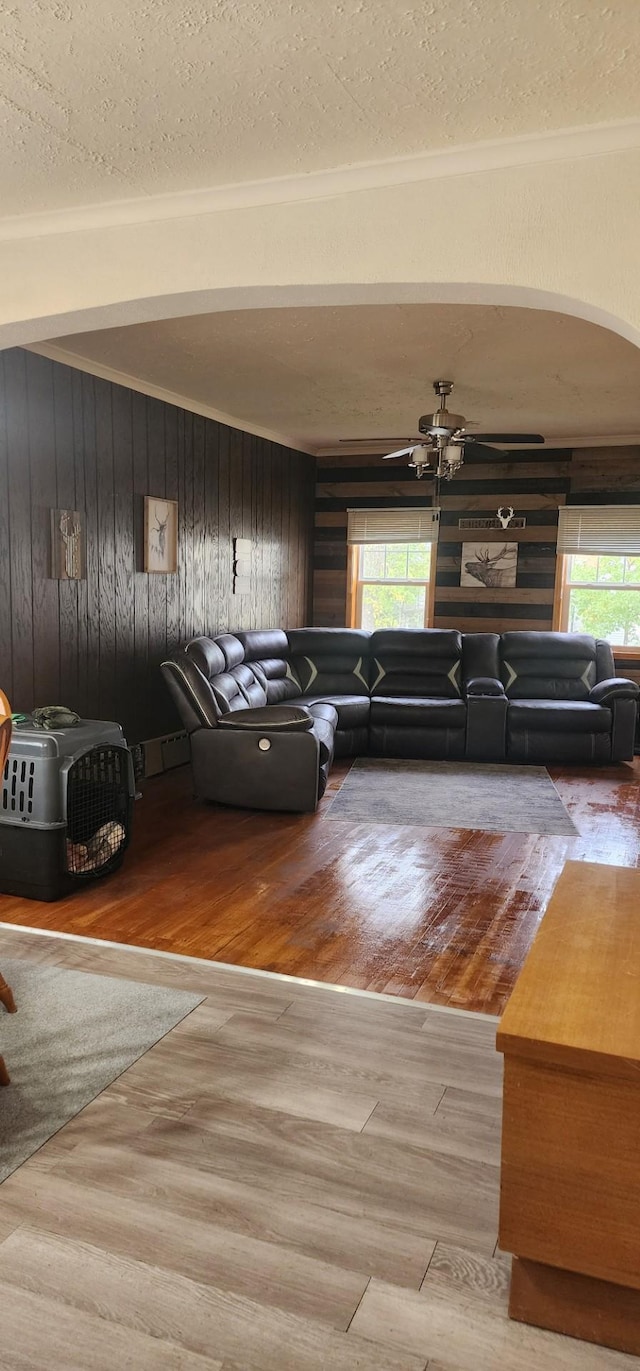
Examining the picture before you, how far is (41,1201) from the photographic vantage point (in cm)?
184

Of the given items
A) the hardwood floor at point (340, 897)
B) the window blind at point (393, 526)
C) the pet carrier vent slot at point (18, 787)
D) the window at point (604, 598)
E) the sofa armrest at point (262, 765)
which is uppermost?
the window blind at point (393, 526)

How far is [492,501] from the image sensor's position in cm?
→ 778

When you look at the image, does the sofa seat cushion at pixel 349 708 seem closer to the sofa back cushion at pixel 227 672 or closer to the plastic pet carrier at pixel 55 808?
the sofa back cushion at pixel 227 672

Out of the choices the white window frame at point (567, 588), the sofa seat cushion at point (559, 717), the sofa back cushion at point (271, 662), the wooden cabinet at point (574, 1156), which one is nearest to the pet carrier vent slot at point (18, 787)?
the wooden cabinet at point (574, 1156)

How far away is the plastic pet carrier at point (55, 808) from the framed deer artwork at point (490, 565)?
4.81 meters

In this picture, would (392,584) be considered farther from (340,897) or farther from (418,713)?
(340,897)

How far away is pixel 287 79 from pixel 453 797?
4.07 metres

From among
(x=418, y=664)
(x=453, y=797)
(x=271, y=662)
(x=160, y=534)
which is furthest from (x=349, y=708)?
(x=160, y=534)

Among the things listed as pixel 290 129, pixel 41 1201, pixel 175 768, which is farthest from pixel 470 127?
pixel 175 768

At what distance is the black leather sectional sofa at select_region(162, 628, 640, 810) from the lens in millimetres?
4930

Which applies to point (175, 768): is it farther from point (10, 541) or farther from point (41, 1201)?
point (41, 1201)

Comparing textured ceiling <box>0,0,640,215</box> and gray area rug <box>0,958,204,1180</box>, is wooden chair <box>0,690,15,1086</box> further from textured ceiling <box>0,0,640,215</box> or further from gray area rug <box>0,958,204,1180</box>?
textured ceiling <box>0,0,640,215</box>

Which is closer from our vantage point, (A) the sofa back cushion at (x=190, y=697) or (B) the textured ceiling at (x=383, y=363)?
(B) the textured ceiling at (x=383, y=363)

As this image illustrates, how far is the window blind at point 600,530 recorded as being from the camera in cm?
738
